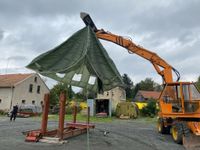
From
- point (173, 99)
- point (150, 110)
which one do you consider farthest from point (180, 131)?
point (150, 110)

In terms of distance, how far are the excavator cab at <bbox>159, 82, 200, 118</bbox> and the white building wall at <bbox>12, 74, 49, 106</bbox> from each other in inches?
1210

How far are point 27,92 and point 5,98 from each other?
13.4 ft

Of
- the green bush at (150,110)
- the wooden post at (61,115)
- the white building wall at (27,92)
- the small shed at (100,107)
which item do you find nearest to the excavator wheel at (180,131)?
the wooden post at (61,115)

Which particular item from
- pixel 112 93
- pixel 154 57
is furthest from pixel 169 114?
pixel 112 93

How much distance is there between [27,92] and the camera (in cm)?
4206

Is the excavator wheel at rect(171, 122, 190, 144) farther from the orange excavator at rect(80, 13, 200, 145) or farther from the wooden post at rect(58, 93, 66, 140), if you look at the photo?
the wooden post at rect(58, 93, 66, 140)

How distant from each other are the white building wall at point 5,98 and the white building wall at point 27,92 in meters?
0.74

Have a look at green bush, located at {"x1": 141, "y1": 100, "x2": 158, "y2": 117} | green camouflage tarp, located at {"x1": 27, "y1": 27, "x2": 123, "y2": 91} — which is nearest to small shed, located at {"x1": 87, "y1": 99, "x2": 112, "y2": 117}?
green bush, located at {"x1": 141, "y1": 100, "x2": 158, "y2": 117}

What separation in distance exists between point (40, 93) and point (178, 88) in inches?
1415

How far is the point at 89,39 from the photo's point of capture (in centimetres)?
926

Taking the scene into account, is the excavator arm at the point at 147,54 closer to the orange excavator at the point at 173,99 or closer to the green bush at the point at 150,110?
the orange excavator at the point at 173,99

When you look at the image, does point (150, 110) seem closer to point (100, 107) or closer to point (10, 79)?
point (100, 107)

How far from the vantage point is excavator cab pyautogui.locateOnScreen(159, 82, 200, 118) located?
1199cm

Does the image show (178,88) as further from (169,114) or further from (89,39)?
(89,39)
